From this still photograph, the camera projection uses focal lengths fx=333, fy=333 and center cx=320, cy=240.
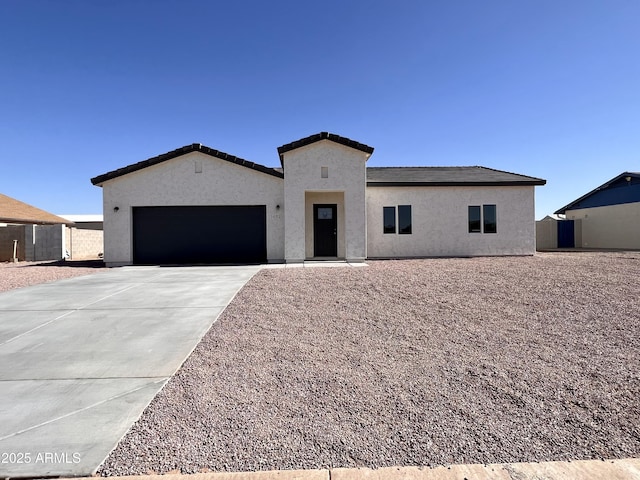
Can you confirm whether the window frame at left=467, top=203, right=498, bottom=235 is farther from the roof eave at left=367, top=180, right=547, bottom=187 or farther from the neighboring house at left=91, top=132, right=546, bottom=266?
the roof eave at left=367, top=180, right=547, bottom=187

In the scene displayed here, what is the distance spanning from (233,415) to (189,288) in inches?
236

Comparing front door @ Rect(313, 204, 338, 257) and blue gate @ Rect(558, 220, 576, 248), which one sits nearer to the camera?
front door @ Rect(313, 204, 338, 257)

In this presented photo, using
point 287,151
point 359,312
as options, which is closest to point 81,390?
point 359,312

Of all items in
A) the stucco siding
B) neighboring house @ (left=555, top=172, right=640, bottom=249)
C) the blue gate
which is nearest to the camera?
the stucco siding

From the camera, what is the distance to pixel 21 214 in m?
23.7

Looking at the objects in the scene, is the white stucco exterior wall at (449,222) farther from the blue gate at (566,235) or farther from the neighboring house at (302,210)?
the blue gate at (566,235)

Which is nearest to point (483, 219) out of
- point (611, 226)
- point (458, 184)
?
point (458, 184)

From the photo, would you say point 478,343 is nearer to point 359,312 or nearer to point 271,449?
point 359,312

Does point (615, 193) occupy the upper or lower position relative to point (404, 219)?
upper

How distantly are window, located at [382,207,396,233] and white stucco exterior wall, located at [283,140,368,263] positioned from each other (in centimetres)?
200

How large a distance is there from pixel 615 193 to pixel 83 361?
91.6 ft

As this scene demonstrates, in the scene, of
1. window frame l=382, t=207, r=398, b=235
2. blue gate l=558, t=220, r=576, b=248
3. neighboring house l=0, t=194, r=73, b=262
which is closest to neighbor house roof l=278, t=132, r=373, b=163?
window frame l=382, t=207, r=398, b=235

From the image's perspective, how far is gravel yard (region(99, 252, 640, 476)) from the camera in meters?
2.47

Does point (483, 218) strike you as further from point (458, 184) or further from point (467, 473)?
point (467, 473)
